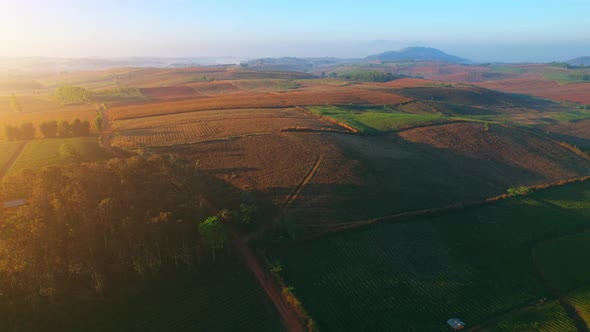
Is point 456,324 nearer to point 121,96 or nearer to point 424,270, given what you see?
point 424,270

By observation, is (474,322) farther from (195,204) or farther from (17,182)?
(17,182)

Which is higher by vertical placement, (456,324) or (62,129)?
(62,129)

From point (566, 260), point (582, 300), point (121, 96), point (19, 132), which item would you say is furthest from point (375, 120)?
point (121, 96)

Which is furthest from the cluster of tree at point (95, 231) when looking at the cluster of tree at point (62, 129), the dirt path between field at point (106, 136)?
the cluster of tree at point (62, 129)

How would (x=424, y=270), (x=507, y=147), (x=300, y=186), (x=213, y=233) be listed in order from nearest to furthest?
(x=213, y=233) < (x=424, y=270) < (x=300, y=186) < (x=507, y=147)

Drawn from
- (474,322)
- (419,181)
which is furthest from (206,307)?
(419,181)

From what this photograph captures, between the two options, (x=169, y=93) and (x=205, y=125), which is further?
(x=169, y=93)
